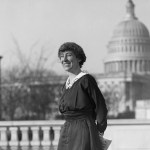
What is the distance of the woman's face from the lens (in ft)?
16.4

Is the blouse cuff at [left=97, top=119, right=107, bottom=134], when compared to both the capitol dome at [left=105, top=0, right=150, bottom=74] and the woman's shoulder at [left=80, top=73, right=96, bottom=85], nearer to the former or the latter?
the woman's shoulder at [left=80, top=73, right=96, bottom=85]

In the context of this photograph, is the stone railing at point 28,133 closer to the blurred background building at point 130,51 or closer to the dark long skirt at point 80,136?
the dark long skirt at point 80,136

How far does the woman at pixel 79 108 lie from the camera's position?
4.82 m

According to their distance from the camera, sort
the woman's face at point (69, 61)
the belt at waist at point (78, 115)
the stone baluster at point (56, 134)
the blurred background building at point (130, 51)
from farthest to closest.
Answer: the blurred background building at point (130, 51) → the stone baluster at point (56, 134) → the woman's face at point (69, 61) → the belt at waist at point (78, 115)

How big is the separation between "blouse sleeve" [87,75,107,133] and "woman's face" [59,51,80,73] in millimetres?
215

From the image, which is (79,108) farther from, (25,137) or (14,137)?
(14,137)

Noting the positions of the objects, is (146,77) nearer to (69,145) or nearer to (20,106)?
(20,106)

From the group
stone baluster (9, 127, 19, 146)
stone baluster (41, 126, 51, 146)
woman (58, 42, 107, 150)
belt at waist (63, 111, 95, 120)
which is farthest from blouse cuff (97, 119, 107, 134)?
stone baluster (9, 127, 19, 146)

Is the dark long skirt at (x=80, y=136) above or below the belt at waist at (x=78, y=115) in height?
below

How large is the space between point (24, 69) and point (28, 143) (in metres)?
20.6

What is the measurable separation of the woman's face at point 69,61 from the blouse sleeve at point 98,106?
22cm

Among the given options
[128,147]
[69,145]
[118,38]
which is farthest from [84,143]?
[118,38]

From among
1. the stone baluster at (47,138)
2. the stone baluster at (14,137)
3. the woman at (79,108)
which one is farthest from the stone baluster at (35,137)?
the woman at (79,108)

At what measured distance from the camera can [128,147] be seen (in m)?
9.99
